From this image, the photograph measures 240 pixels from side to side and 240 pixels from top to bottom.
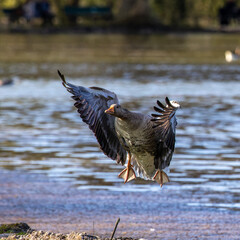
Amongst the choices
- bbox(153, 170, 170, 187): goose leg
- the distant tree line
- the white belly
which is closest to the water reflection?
the white belly

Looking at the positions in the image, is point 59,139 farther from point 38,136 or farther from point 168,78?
point 168,78

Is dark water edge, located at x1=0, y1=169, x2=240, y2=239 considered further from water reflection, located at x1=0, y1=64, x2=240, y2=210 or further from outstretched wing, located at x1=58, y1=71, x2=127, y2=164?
outstretched wing, located at x1=58, y1=71, x2=127, y2=164

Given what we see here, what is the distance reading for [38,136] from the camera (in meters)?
14.8

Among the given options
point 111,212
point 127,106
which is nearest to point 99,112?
point 111,212

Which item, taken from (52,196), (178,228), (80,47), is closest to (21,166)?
(52,196)

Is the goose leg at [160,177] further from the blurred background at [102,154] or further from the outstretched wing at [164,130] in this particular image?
the blurred background at [102,154]

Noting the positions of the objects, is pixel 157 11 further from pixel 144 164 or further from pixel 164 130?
pixel 164 130

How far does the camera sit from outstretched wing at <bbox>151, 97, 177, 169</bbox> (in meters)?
7.28

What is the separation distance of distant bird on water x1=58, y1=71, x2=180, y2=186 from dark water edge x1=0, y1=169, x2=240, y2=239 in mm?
757

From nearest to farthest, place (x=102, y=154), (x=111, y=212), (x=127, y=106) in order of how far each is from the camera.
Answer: (x=111, y=212) < (x=102, y=154) < (x=127, y=106)

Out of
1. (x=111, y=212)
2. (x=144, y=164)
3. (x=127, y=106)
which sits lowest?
(x=127, y=106)

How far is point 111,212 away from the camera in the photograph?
962 cm

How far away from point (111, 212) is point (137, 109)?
8.63 m

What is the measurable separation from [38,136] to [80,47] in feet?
78.0
